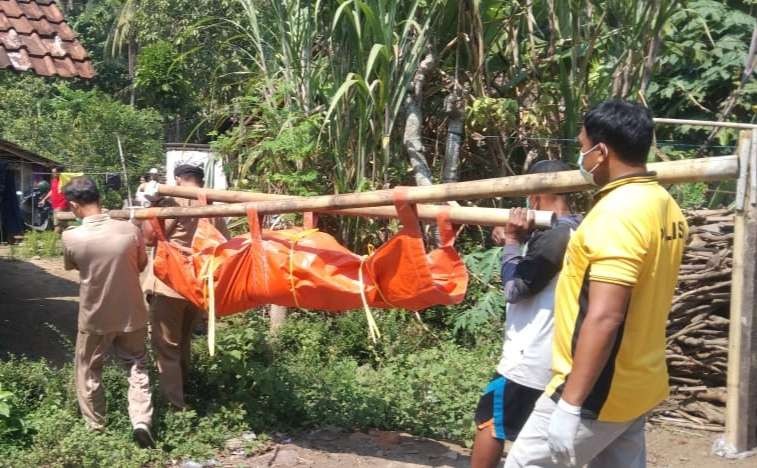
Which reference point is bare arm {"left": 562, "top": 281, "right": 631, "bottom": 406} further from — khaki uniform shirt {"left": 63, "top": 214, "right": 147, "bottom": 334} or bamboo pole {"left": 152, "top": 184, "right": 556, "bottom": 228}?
khaki uniform shirt {"left": 63, "top": 214, "right": 147, "bottom": 334}

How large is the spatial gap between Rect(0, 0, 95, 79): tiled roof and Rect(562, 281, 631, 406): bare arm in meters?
4.75

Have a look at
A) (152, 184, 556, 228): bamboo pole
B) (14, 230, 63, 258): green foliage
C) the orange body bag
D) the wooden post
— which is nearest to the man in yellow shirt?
(152, 184, 556, 228): bamboo pole

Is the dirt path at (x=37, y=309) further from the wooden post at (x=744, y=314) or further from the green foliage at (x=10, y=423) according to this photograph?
the wooden post at (x=744, y=314)

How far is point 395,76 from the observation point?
7141mm

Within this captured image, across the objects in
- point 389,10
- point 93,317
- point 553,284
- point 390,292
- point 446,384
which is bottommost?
point 446,384

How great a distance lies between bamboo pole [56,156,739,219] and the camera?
2.88m

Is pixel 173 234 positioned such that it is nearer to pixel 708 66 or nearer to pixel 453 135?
pixel 453 135

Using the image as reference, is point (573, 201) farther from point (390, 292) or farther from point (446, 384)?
point (390, 292)

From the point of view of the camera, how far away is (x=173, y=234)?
5.46m

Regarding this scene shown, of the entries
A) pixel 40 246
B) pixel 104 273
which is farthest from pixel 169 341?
pixel 40 246

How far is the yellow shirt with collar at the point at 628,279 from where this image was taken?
2549 mm

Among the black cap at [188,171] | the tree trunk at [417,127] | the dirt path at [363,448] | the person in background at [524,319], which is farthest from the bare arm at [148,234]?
the tree trunk at [417,127]

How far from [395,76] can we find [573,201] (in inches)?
72.0

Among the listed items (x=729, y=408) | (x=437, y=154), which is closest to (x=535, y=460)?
(x=729, y=408)
